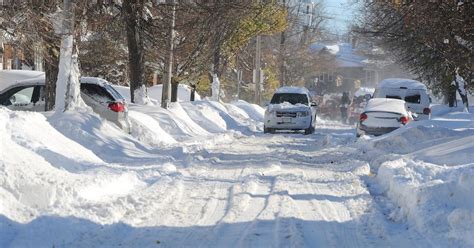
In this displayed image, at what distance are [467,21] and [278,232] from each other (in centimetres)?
890

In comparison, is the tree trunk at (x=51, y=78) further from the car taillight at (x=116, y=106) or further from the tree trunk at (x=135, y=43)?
the tree trunk at (x=135, y=43)

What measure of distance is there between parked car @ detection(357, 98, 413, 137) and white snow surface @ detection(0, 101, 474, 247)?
4012 millimetres

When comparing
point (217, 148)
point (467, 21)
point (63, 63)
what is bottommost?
point (217, 148)

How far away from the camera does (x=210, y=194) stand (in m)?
10.2

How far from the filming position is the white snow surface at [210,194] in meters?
7.26

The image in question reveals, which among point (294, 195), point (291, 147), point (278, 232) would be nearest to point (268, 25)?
point (291, 147)

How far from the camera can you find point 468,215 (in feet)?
23.8

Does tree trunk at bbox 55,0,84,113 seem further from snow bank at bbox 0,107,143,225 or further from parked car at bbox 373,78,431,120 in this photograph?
parked car at bbox 373,78,431,120

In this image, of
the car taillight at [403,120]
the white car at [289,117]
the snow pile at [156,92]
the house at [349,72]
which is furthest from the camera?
the house at [349,72]

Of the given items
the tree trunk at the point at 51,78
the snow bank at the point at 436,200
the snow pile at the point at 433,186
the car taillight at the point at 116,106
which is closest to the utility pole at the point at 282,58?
the tree trunk at the point at 51,78

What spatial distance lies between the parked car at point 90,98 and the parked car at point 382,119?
24.4 ft

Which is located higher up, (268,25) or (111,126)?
(268,25)

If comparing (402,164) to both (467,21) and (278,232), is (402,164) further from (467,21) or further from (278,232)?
(278,232)

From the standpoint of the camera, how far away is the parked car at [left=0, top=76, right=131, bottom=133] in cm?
1659
